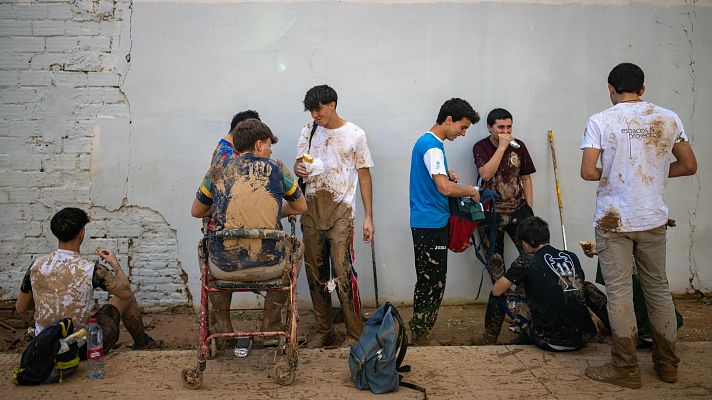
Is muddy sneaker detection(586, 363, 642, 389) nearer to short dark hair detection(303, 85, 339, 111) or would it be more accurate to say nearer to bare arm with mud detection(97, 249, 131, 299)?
short dark hair detection(303, 85, 339, 111)

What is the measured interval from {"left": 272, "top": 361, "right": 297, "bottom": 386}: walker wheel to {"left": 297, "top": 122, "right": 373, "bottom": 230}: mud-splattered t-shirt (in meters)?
1.45

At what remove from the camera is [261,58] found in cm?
659

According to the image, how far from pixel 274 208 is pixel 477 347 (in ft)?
6.28

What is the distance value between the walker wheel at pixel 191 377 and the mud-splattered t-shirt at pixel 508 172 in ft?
10.2

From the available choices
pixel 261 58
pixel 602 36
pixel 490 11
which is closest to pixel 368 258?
pixel 261 58

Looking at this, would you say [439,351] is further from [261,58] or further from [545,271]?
[261,58]

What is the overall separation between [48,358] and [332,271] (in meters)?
2.24

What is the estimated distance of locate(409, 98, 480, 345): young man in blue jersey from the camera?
551 cm

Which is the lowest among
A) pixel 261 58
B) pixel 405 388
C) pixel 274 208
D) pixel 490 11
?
pixel 405 388

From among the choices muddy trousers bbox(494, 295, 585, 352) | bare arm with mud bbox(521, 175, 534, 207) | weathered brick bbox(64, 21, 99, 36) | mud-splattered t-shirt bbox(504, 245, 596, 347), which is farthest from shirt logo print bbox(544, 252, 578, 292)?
weathered brick bbox(64, 21, 99, 36)

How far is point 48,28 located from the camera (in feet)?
21.2

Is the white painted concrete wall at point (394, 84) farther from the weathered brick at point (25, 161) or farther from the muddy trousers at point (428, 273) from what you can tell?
the muddy trousers at point (428, 273)

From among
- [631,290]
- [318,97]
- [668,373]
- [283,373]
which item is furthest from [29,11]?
[668,373]

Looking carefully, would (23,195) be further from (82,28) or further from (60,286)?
(60,286)
